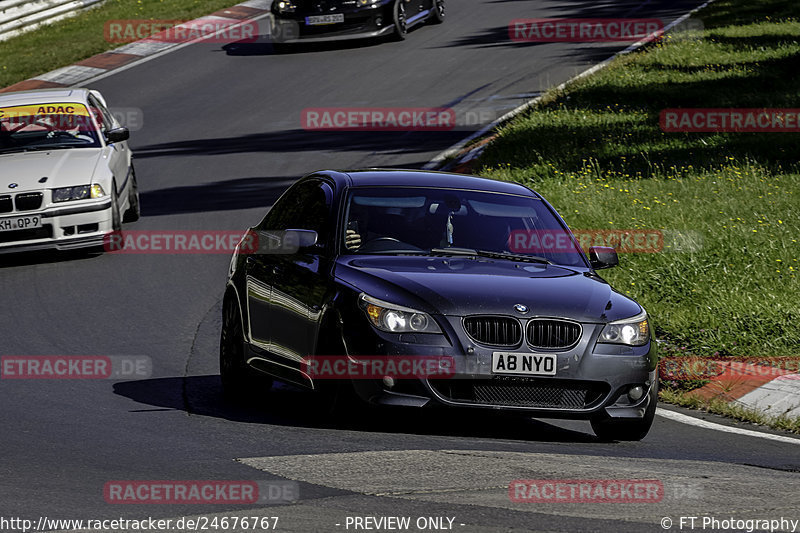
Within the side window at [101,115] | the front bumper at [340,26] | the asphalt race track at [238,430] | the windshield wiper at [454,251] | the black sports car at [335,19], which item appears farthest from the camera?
the front bumper at [340,26]

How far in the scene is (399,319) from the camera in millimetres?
7770

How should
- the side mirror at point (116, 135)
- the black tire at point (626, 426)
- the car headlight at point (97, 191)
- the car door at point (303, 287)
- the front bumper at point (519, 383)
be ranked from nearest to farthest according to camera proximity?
1. the front bumper at point (519, 383)
2. the black tire at point (626, 426)
3. the car door at point (303, 287)
4. the car headlight at point (97, 191)
5. the side mirror at point (116, 135)

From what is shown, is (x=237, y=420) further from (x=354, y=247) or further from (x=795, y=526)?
(x=795, y=526)

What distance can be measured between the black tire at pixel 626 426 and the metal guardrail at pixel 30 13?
24.7 m

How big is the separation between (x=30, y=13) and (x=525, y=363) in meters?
26.1

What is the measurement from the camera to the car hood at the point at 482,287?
25.7ft

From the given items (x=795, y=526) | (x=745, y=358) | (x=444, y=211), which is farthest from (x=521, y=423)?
(x=795, y=526)

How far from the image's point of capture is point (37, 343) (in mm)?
11328

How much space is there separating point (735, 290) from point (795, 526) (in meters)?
6.22

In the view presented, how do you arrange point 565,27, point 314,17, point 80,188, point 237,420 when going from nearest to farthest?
point 237,420, point 80,188, point 314,17, point 565,27

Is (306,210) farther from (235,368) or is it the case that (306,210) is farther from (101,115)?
(101,115)

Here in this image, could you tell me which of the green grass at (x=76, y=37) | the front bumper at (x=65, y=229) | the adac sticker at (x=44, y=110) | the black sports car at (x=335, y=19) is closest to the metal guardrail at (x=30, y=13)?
the green grass at (x=76, y=37)

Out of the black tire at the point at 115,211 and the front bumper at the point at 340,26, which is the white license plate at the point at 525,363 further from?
the front bumper at the point at 340,26

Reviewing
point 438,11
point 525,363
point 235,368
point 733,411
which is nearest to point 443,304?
point 525,363
